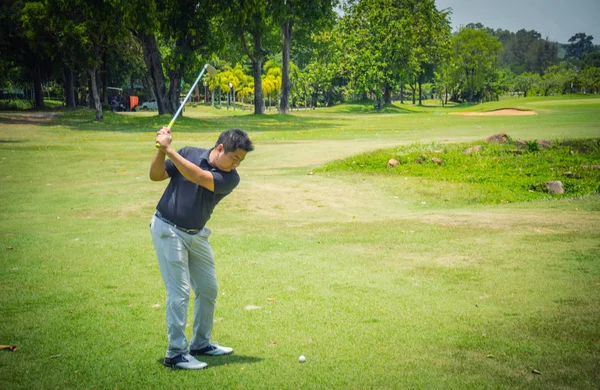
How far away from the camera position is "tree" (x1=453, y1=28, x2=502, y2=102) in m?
96.2

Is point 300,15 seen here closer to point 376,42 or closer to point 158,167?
point 376,42

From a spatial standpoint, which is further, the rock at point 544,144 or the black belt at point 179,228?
the rock at point 544,144

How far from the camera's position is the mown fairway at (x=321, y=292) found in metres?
5.20

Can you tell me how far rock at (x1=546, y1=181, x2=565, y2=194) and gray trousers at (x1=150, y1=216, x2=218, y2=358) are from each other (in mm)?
13325

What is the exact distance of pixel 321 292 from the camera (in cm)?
749

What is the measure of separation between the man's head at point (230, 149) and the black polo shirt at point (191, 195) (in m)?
0.08

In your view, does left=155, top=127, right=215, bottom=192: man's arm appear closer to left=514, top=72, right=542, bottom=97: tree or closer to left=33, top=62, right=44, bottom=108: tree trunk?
left=33, top=62, right=44, bottom=108: tree trunk

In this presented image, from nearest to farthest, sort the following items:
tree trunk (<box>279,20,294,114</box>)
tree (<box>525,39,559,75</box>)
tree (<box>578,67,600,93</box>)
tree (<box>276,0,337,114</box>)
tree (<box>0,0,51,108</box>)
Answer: tree (<box>276,0,337,114</box>)
tree (<box>0,0,51,108</box>)
tree trunk (<box>279,20,294,114</box>)
tree (<box>578,67,600,93</box>)
tree (<box>525,39,559,75</box>)

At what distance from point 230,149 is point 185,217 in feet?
2.50

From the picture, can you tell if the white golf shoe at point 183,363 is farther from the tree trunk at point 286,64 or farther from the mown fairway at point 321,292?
the tree trunk at point 286,64

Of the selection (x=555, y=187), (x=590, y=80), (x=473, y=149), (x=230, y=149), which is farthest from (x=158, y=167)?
(x=590, y=80)

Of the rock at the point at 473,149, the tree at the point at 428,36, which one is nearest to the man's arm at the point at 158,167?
the rock at the point at 473,149

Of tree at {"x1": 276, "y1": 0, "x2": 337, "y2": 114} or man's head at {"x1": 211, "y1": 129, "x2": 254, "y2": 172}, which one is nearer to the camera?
man's head at {"x1": 211, "y1": 129, "x2": 254, "y2": 172}

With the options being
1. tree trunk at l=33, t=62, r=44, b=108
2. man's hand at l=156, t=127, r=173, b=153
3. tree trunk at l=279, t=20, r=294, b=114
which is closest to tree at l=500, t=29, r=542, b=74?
tree trunk at l=279, t=20, r=294, b=114
